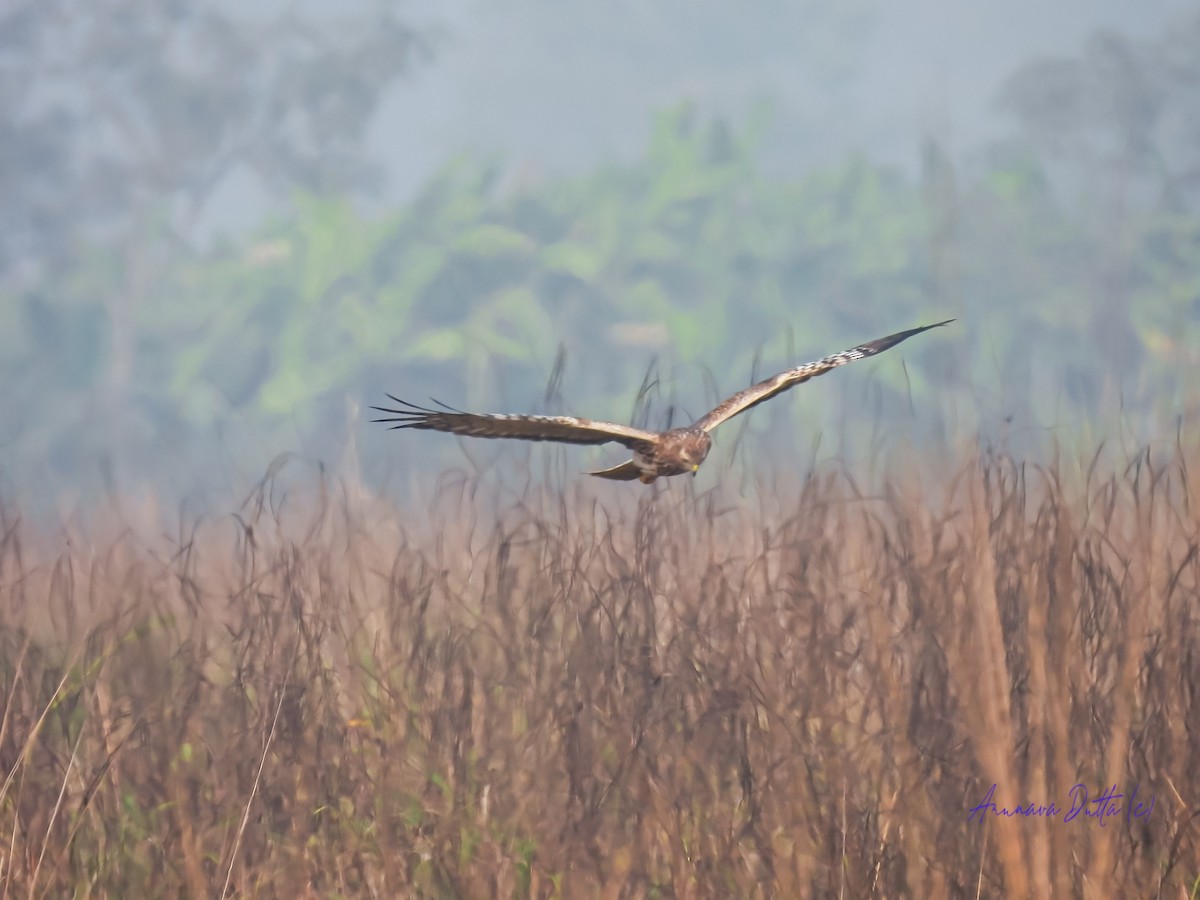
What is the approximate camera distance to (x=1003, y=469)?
4.60 meters

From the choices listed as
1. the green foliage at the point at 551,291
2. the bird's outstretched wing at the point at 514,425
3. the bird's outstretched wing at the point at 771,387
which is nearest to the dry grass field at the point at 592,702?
the bird's outstretched wing at the point at 771,387

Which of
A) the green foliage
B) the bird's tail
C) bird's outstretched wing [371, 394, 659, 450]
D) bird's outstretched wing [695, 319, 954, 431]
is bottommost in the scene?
the bird's tail

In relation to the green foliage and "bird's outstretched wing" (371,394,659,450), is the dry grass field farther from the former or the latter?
the green foliage

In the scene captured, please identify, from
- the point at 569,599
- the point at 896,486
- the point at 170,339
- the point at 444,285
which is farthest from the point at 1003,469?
the point at 170,339

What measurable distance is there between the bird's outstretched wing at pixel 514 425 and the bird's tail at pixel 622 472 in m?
0.15

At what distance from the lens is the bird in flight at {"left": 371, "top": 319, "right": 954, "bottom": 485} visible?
11.9 ft

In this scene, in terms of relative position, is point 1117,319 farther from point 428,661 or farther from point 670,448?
point 428,661

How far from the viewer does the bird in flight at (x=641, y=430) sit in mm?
3617

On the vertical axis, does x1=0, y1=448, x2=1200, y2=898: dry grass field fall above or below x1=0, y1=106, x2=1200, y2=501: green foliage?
below

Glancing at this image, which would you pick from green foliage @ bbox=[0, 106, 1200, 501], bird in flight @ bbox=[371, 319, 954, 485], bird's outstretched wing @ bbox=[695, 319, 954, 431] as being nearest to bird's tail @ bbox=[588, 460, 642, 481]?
bird in flight @ bbox=[371, 319, 954, 485]

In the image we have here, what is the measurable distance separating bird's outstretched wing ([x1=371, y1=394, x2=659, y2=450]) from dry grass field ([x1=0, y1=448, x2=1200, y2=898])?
2.32 ft

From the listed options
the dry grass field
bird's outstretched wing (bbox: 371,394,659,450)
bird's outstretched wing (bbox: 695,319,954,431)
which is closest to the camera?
bird's outstretched wing (bbox: 371,394,659,450)

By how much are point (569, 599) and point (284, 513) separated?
1.34 m

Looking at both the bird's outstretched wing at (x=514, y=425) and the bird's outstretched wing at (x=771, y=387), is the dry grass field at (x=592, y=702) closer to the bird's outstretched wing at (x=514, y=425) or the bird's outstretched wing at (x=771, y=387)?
A: the bird's outstretched wing at (x=771, y=387)
